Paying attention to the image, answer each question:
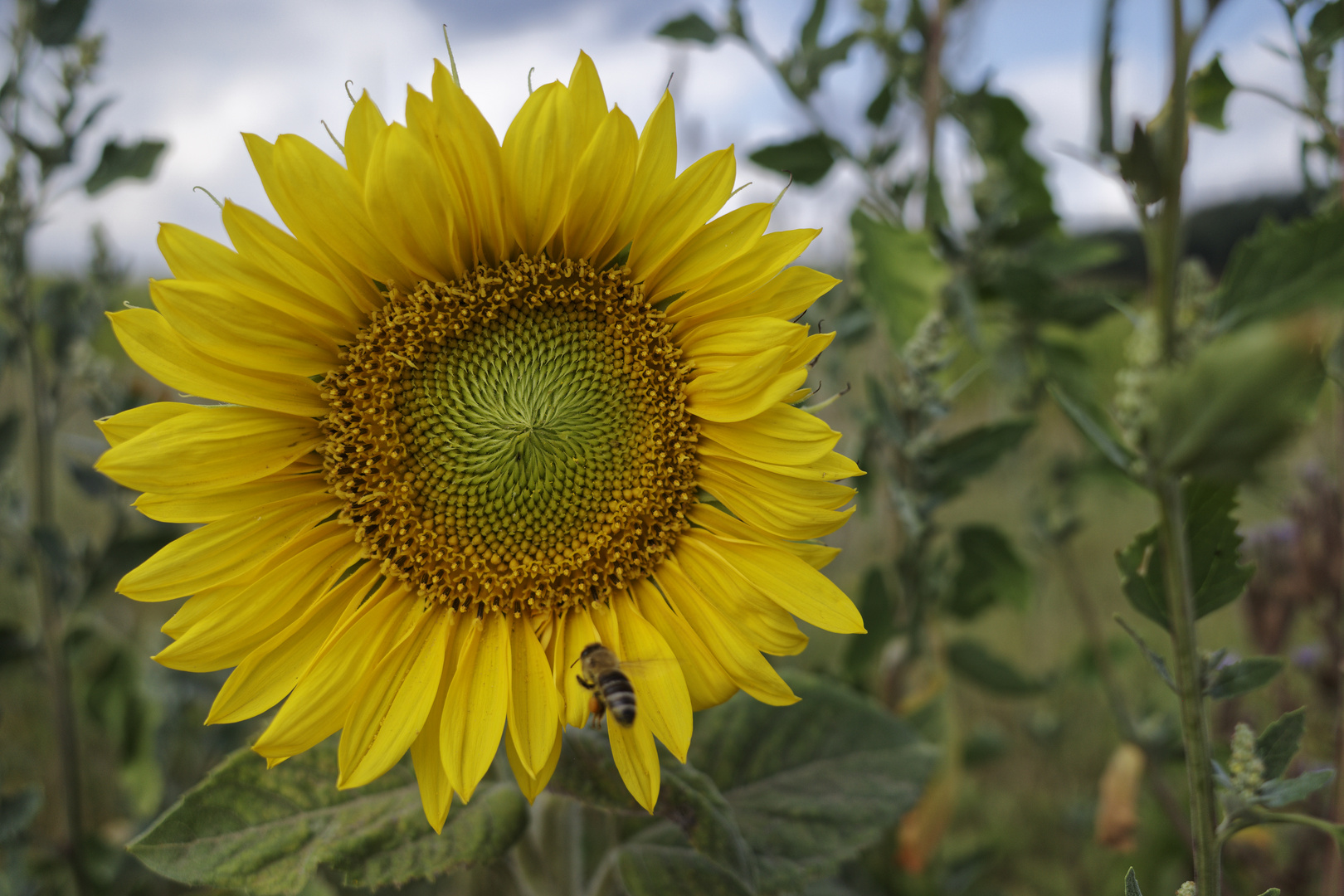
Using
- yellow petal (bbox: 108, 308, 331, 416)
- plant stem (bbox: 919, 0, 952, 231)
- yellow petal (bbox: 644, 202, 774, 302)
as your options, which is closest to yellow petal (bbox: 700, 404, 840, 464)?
yellow petal (bbox: 644, 202, 774, 302)

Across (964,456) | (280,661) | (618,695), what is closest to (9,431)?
(280,661)

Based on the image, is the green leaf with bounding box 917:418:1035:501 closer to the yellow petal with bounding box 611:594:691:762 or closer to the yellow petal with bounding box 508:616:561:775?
the yellow petal with bounding box 611:594:691:762

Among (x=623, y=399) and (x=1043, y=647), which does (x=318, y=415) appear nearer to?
(x=623, y=399)

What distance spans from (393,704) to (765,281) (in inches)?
32.5

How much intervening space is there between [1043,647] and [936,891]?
1.54 m

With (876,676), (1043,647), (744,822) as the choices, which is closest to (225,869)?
(744,822)

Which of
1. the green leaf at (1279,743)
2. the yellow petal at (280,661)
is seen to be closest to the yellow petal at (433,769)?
the yellow petal at (280,661)

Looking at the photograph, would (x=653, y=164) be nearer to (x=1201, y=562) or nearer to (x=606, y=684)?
(x=606, y=684)

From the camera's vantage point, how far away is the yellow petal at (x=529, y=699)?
1202 mm

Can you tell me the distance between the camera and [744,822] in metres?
1.54

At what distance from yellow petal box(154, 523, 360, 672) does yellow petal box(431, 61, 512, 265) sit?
1.75ft

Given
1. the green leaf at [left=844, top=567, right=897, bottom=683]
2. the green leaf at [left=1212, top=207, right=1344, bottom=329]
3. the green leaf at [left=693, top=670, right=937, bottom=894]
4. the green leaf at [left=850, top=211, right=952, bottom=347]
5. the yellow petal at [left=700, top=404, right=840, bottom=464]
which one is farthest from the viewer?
the green leaf at [left=844, top=567, right=897, bottom=683]

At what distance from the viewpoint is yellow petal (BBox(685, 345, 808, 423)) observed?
1.17 meters

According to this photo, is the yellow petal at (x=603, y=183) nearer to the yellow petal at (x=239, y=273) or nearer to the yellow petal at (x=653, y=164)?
the yellow petal at (x=653, y=164)
